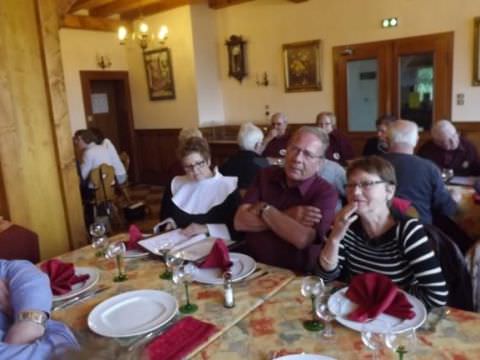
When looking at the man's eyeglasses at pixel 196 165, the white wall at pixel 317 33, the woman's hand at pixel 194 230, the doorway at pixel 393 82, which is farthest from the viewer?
the doorway at pixel 393 82

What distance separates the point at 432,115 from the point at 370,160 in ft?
14.1

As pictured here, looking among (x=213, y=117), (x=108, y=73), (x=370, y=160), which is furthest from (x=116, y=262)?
(x=108, y=73)

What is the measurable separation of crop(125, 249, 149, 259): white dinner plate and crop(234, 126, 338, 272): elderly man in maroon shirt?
17.8 inches

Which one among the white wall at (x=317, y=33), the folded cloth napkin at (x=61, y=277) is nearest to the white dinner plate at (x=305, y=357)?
the folded cloth napkin at (x=61, y=277)

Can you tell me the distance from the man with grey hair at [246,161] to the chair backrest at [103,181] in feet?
6.05

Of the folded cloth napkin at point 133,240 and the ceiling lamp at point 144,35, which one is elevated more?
the ceiling lamp at point 144,35

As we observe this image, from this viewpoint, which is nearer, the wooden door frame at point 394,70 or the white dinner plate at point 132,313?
the white dinner plate at point 132,313

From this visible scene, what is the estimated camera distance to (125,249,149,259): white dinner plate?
2004 mm

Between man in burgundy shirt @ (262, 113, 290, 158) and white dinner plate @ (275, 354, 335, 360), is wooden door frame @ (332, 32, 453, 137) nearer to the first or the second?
man in burgundy shirt @ (262, 113, 290, 158)

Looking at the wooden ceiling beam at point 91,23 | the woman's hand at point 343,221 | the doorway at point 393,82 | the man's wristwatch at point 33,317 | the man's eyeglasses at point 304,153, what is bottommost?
the man's wristwatch at point 33,317

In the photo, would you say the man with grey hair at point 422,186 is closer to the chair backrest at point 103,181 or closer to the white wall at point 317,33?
the white wall at point 317,33

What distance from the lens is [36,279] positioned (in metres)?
1.40

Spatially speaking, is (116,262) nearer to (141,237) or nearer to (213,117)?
(141,237)

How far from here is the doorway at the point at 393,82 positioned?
17.3 feet
